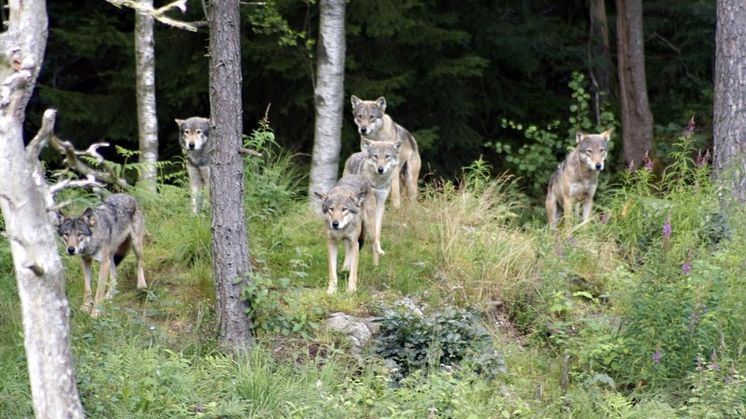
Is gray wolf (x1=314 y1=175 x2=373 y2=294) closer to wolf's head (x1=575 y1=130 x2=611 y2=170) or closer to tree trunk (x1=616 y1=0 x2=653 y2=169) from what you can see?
wolf's head (x1=575 y1=130 x2=611 y2=170)

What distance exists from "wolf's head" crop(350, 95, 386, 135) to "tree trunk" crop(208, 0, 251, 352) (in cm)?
429

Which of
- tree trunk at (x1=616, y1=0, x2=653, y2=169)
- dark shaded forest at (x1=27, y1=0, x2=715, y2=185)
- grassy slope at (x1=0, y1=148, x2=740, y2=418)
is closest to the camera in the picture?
grassy slope at (x1=0, y1=148, x2=740, y2=418)

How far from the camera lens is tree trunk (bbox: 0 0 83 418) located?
6152 mm

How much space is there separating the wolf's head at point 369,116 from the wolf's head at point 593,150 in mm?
2408

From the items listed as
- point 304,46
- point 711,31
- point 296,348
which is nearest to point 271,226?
point 296,348

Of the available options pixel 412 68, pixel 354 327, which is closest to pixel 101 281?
pixel 354 327

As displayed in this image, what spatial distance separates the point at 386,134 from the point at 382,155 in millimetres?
1723

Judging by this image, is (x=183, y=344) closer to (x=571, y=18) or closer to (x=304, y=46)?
(x=304, y=46)

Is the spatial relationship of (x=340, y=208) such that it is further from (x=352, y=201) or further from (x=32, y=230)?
(x=32, y=230)

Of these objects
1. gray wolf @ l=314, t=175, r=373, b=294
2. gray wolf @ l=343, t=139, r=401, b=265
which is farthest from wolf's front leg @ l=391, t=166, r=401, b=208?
gray wolf @ l=314, t=175, r=373, b=294

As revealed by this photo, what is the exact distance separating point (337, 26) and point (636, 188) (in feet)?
13.3

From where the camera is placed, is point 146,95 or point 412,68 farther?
point 412,68

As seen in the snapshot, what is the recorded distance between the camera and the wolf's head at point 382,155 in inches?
454

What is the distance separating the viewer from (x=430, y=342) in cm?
894
